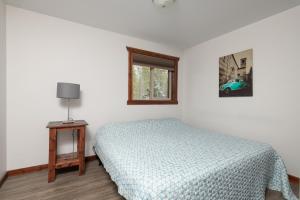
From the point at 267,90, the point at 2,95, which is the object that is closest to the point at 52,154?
the point at 2,95

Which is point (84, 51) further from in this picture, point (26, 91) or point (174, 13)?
point (174, 13)

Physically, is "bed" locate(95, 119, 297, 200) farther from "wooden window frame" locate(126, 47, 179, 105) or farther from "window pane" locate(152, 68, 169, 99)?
"window pane" locate(152, 68, 169, 99)

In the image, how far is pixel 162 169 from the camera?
4.05 ft

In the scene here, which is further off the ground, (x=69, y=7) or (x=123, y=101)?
(x=69, y=7)

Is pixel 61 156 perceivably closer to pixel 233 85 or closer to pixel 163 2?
pixel 163 2

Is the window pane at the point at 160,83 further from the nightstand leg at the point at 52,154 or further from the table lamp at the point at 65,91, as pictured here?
the nightstand leg at the point at 52,154

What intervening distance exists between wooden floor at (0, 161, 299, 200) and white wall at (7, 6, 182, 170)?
34cm

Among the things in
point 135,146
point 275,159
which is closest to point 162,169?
point 135,146

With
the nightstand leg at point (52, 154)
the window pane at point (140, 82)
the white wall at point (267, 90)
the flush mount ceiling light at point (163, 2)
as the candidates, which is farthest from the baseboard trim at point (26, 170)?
the white wall at point (267, 90)

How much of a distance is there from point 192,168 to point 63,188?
1.61m

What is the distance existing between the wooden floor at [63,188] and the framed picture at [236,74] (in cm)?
148

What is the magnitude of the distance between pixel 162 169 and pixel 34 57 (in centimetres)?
239

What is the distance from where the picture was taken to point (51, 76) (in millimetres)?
2439

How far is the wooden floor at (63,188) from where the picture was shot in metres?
1.76
